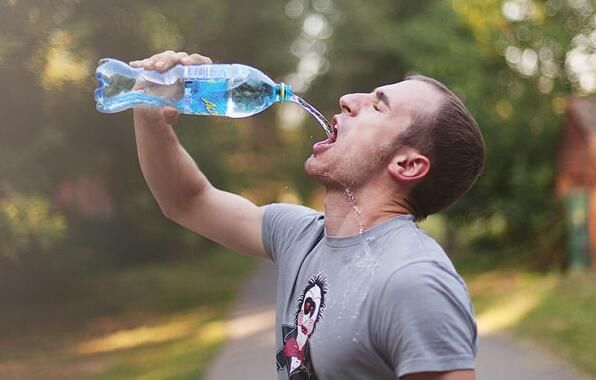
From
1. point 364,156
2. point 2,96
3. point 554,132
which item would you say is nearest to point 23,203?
point 2,96

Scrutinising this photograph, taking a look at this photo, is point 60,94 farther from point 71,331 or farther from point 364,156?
point 364,156

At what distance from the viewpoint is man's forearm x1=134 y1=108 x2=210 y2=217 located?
2760 millimetres

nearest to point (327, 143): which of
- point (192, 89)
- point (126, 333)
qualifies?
point (192, 89)

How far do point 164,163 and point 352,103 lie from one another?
69 centimetres

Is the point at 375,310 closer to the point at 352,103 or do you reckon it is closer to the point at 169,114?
the point at 352,103

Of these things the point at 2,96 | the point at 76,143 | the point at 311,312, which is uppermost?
the point at 76,143

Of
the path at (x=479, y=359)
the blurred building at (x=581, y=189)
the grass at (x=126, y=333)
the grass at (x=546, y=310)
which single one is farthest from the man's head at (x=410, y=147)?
the blurred building at (x=581, y=189)

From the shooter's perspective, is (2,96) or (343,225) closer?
(343,225)

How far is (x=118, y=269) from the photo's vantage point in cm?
1973

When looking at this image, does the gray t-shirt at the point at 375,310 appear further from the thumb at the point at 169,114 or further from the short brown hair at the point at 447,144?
the thumb at the point at 169,114

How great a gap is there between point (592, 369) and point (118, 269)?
13417 millimetres

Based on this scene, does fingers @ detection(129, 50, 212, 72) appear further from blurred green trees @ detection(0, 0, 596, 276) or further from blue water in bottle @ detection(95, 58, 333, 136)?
blurred green trees @ detection(0, 0, 596, 276)

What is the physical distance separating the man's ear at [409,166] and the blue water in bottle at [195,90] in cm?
40

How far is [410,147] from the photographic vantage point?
7.71ft
